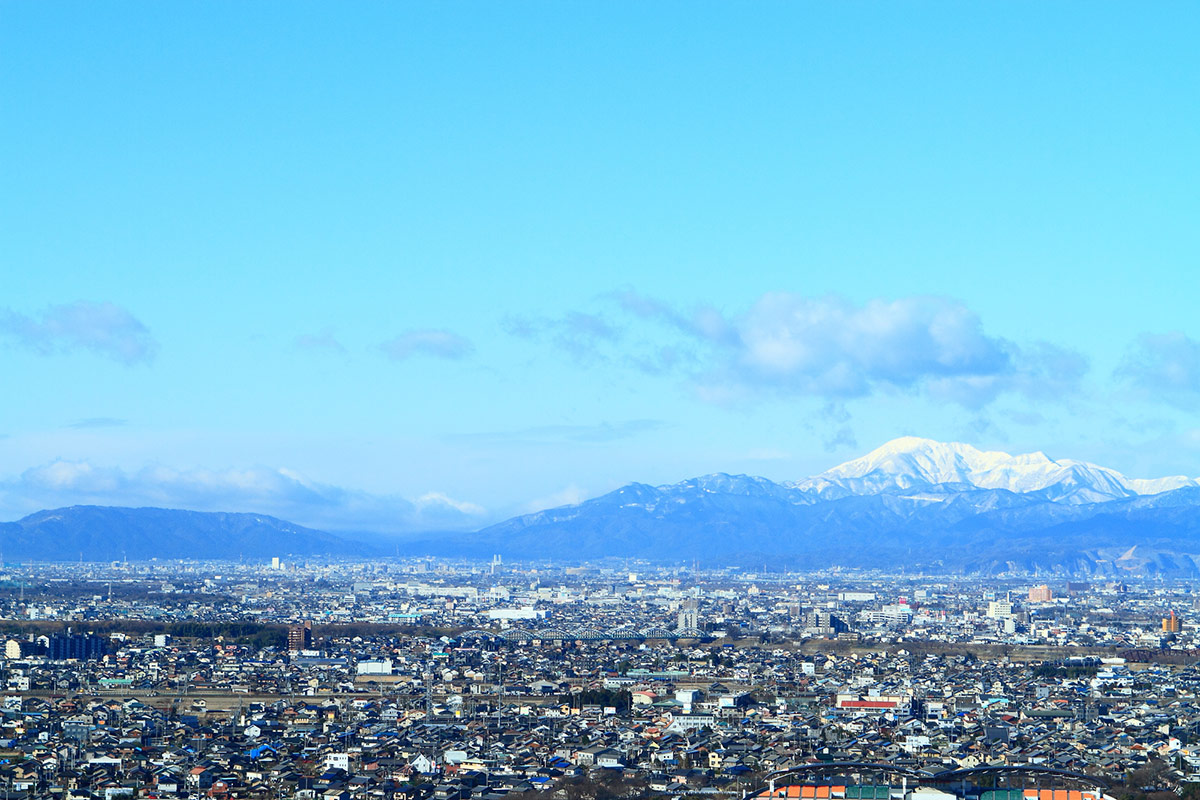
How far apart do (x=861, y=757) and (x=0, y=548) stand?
157m

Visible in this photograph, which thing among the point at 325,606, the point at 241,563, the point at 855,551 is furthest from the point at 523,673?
the point at 855,551

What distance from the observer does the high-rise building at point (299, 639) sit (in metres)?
53.9

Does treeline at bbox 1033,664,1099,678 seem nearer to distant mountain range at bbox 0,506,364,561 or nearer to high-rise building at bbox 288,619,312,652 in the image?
high-rise building at bbox 288,619,312,652

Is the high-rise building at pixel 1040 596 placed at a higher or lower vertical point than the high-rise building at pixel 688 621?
higher

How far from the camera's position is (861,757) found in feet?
94.8

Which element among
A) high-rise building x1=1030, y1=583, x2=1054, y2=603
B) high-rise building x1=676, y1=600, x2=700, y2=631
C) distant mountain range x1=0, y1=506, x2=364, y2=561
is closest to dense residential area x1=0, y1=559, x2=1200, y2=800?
high-rise building x1=676, y1=600, x2=700, y2=631

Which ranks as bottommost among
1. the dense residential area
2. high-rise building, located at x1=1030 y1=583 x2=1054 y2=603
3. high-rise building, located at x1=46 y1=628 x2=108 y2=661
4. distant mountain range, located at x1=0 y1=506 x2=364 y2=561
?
the dense residential area

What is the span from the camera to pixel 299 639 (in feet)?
179

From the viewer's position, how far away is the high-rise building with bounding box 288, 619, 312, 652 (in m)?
53.9

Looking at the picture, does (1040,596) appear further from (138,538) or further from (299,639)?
(138,538)

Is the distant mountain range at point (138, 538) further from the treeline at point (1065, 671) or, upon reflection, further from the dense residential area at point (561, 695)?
the treeline at point (1065, 671)

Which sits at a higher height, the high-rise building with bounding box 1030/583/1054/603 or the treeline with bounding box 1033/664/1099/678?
the high-rise building with bounding box 1030/583/1054/603

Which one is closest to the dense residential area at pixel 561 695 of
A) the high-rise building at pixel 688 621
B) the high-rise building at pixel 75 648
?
the high-rise building at pixel 75 648

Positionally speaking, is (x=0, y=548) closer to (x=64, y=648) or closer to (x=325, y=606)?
(x=325, y=606)
